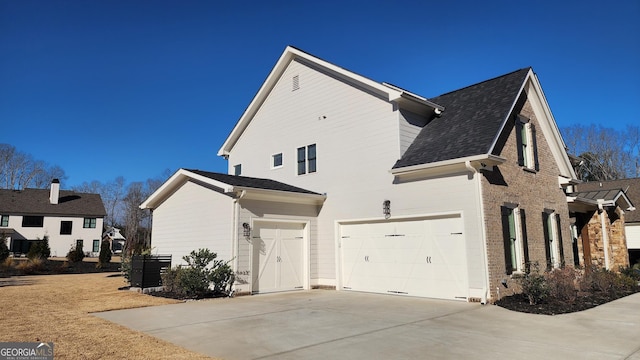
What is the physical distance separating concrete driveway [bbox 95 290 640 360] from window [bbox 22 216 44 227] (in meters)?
42.5

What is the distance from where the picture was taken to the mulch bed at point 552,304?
975 cm

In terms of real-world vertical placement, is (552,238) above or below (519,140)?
below

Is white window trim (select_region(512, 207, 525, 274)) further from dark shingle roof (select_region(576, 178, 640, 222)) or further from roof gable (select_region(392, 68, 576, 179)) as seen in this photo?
dark shingle roof (select_region(576, 178, 640, 222))

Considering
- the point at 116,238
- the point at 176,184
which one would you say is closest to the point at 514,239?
the point at 176,184

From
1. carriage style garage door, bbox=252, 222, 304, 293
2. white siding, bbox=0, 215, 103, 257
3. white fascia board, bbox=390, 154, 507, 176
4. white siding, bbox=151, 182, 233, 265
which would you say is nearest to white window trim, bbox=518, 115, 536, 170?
white fascia board, bbox=390, 154, 507, 176

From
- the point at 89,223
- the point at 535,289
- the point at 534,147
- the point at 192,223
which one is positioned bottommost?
the point at 535,289

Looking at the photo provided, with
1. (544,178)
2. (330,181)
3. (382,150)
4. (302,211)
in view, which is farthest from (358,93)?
(544,178)

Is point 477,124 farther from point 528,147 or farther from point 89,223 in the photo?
point 89,223

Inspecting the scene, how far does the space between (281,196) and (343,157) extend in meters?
2.83

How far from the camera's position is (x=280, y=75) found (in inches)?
719

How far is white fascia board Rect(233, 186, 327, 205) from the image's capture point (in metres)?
13.4

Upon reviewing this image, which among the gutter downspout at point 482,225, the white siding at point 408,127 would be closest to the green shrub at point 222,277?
the white siding at point 408,127

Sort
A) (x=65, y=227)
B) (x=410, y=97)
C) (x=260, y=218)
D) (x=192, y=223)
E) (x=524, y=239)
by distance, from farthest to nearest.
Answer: (x=65, y=227)
(x=192, y=223)
(x=260, y=218)
(x=410, y=97)
(x=524, y=239)

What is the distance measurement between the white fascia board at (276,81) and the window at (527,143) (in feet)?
14.7
